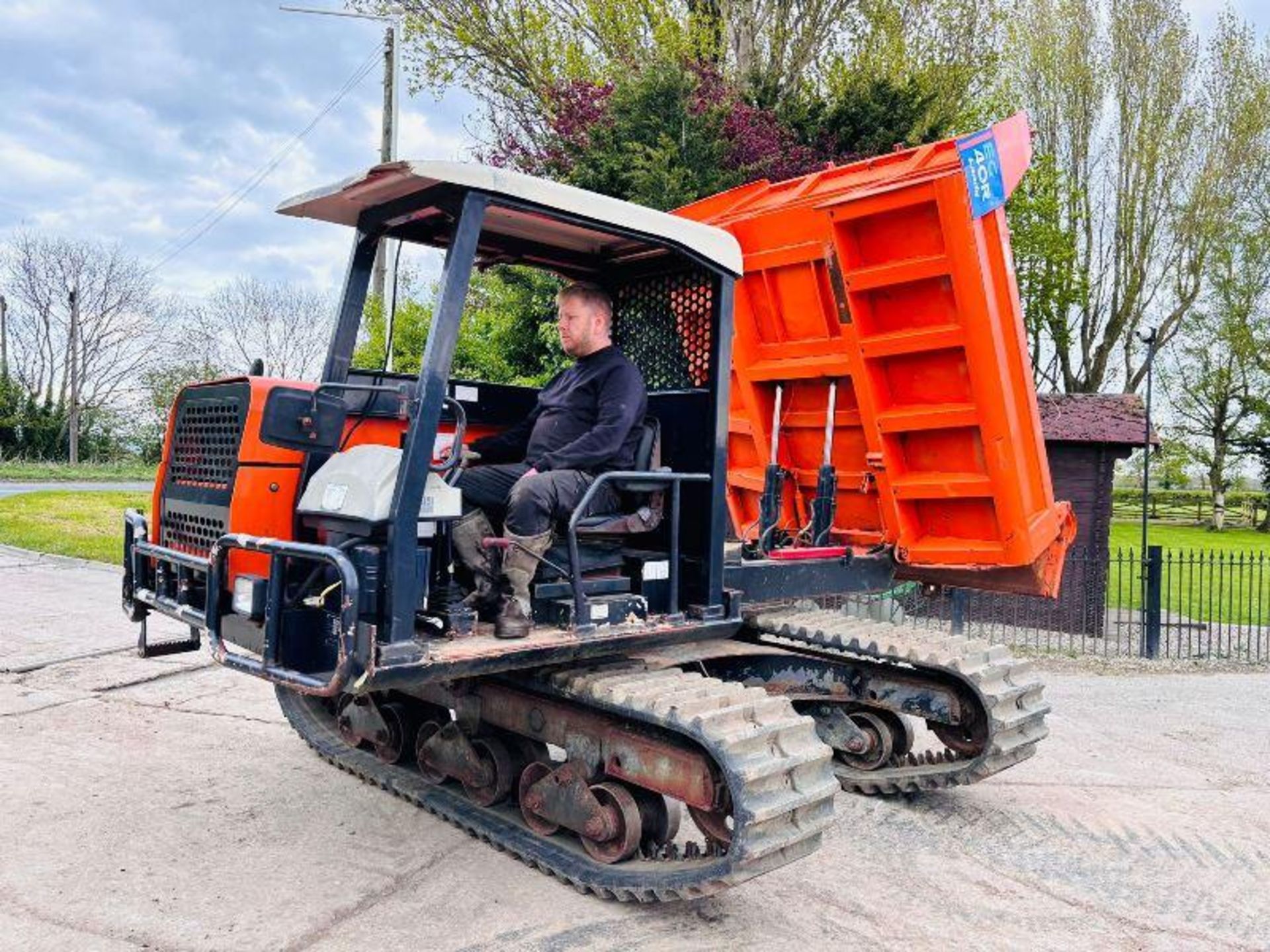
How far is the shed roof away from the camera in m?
11.1

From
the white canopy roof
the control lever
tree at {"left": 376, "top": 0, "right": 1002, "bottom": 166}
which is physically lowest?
the control lever

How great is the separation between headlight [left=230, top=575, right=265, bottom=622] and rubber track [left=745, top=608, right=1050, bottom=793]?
96.8 inches

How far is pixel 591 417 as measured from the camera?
4293mm

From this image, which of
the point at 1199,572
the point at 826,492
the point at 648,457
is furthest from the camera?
the point at 1199,572

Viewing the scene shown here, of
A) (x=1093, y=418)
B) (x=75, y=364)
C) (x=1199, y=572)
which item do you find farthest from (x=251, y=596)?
(x=75, y=364)

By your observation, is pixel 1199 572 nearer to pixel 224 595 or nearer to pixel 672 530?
pixel 672 530

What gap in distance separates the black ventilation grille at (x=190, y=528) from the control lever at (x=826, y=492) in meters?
2.91

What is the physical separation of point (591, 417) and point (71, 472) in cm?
3224

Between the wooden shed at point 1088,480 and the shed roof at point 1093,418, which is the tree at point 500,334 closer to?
the shed roof at point 1093,418

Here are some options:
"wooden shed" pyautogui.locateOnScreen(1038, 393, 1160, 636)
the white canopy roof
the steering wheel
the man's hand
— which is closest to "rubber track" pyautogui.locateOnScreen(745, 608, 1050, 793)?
the man's hand

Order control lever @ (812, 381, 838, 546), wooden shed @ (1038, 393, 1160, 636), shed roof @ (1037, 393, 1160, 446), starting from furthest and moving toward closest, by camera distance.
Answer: shed roof @ (1037, 393, 1160, 446)
wooden shed @ (1038, 393, 1160, 636)
control lever @ (812, 381, 838, 546)

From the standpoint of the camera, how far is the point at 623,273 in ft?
16.3

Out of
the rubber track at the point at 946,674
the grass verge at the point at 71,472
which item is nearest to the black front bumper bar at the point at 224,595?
the rubber track at the point at 946,674

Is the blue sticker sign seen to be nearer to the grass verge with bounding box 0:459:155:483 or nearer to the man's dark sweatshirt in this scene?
the man's dark sweatshirt
